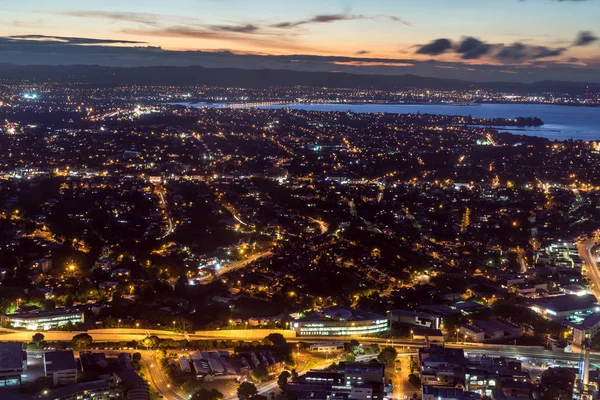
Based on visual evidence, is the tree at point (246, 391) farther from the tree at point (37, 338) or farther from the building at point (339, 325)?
the tree at point (37, 338)

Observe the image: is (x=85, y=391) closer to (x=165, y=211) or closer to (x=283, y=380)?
(x=283, y=380)

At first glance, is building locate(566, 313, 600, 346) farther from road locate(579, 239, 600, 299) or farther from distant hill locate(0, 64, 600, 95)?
distant hill locate(0, 64, 600, 95)

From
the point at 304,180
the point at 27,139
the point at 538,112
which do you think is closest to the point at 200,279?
the point at 304,180

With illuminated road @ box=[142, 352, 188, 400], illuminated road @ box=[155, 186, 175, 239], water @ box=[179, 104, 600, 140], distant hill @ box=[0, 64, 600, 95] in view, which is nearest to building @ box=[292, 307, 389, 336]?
illuminated road @ box=[142, 352, 188, 400]

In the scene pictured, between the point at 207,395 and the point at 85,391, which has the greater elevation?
the point at 207,395

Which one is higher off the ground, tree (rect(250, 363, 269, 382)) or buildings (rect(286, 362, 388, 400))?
buildings (rect(286, 362, 388, 400))

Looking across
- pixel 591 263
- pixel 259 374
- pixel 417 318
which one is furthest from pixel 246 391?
pixel 591 263
